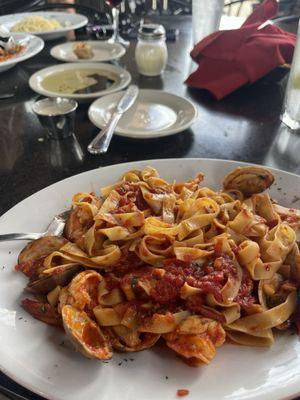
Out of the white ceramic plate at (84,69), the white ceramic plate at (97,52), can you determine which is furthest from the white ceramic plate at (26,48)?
the white ceramic plate at (84,69)

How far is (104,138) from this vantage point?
2.29 m

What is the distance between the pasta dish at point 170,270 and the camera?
1.28 meters

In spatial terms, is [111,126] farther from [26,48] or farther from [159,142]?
[26,48]

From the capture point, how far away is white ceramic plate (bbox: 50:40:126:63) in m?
3.66

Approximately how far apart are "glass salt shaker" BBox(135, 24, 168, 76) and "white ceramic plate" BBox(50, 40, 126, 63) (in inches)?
13.5

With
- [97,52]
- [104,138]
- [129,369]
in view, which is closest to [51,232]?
[129,369]

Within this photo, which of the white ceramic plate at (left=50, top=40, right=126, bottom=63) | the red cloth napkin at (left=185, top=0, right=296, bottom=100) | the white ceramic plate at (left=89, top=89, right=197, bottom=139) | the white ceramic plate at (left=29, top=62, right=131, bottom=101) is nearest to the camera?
the white ceramic plate at (left=89, top=89, right=197, bottom=139)

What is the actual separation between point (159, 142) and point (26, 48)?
1.89 m

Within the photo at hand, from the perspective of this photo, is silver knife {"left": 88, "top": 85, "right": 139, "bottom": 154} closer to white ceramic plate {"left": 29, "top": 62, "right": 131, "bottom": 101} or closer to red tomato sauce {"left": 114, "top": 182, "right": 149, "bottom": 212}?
white ceramic plate {"left": 29, "top": 62, "right": 131, "bottom": 101}

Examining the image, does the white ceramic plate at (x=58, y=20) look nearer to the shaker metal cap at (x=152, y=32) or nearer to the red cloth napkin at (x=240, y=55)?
the shaker metal cap at (x=152, y=32)

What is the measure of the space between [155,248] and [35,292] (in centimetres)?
47

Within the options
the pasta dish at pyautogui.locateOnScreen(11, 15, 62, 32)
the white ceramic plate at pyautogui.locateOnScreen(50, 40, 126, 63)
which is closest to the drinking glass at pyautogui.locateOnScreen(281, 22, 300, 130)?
the white ceramic plate at pyautogui.locateOnScreen(50, 40, 126, 63)

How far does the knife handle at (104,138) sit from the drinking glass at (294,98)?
1.17m

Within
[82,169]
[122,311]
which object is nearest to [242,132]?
[82,169]
